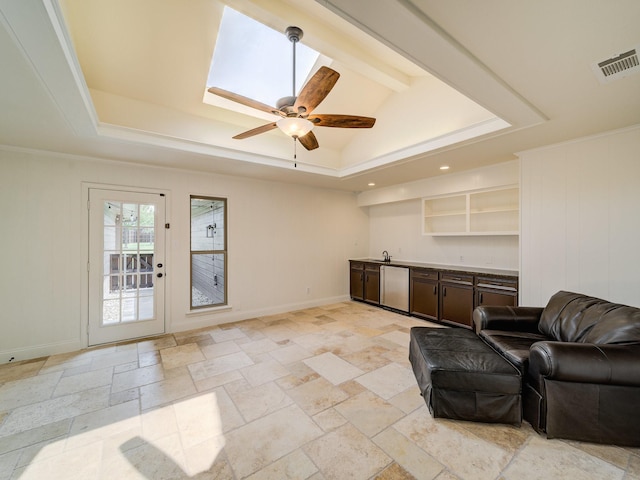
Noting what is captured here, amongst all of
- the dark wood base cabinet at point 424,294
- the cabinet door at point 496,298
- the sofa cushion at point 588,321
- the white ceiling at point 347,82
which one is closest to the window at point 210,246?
the white ceiling at point 347,82

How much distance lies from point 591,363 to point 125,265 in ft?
16.4

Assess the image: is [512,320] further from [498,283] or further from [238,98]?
[238,98]

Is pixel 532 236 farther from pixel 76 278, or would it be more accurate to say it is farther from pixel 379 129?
pixel 76 278

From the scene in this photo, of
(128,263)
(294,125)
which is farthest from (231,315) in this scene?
(294,125)

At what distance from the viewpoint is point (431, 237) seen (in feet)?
17.2

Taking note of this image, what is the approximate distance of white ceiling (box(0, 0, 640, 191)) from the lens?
57.8 inches

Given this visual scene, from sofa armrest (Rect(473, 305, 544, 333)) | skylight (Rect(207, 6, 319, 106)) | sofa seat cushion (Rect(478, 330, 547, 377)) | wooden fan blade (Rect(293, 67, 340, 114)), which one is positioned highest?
skylight (Rect(207, 6, 319, 106))

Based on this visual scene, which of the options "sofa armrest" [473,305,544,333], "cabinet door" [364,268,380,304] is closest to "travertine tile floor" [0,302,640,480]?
"sofa armrest" [473,305,544,333]

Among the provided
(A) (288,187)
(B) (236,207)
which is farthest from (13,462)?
(A) (288,187)

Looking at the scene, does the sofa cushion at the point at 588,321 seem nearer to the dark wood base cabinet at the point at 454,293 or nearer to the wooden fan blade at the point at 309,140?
the dark wood base cabinet at the point at 454,293

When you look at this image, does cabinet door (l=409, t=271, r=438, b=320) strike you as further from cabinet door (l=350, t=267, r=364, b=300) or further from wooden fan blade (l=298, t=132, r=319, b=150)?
wooden fan blade (l=298, t=132, r=319, b=150)

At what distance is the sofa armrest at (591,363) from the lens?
178 centimetres

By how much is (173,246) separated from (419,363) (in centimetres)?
372

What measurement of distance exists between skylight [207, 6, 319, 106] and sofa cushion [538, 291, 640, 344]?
3.75m
